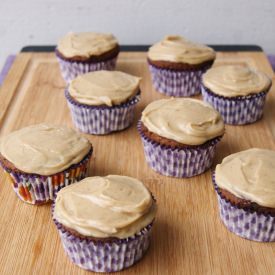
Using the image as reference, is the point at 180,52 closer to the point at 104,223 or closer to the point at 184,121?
the point at 184,121

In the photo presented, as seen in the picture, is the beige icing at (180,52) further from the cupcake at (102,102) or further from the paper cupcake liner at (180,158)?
the paper cupcake liner at (180,158)

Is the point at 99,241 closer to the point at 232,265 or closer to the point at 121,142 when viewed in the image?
the point at 232,265

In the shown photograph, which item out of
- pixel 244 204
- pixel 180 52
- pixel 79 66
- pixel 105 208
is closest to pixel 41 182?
pixel 105 208

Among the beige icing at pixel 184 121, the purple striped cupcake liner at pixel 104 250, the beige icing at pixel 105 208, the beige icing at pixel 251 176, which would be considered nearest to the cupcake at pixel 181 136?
the beige icing at pixel 184 121

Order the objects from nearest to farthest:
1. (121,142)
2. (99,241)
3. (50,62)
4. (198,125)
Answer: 1. (99,241)
2. (198,125)
3. (121,142)
4. (50,62)

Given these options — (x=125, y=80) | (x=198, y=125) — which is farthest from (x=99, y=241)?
(x=125, y=80)

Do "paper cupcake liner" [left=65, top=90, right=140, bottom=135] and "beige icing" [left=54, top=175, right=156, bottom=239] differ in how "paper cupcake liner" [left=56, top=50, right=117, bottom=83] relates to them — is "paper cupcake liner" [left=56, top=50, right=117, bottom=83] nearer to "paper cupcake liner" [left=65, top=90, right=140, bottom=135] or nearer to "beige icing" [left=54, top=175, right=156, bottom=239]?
"paper cupcake liner" [left=65, top=90, right=140, bottom=135]
